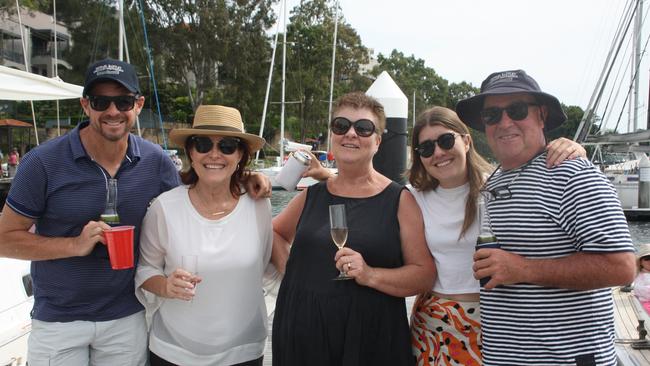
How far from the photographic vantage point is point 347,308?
2.56 meters

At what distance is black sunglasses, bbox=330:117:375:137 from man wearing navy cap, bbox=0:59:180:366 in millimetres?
1191

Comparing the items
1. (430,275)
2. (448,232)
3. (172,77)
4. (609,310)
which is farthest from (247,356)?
(172,77)

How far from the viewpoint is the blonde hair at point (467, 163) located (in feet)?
8.56

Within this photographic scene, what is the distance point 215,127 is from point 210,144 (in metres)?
0.10

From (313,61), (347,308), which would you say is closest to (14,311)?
(347,308)

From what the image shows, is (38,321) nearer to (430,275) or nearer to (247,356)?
(247,356)

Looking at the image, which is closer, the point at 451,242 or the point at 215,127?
the point at 451,242

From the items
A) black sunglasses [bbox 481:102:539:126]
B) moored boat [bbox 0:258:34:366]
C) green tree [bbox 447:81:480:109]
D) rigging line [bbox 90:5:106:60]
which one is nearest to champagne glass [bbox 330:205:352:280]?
black sunglasses [bbox 481:102:539:126]

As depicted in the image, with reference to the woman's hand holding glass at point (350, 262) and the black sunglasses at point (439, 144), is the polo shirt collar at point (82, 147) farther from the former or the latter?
the black sunglasses at point (439, 144)

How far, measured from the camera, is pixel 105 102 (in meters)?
2.82

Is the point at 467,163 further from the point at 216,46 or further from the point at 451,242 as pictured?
the point at 216,46

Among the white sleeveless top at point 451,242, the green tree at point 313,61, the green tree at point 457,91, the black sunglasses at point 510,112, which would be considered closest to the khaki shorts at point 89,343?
the white sleeveless top at point 451,242

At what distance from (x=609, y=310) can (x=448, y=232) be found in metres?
0.80

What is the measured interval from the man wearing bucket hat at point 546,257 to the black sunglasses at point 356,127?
2.23ft
